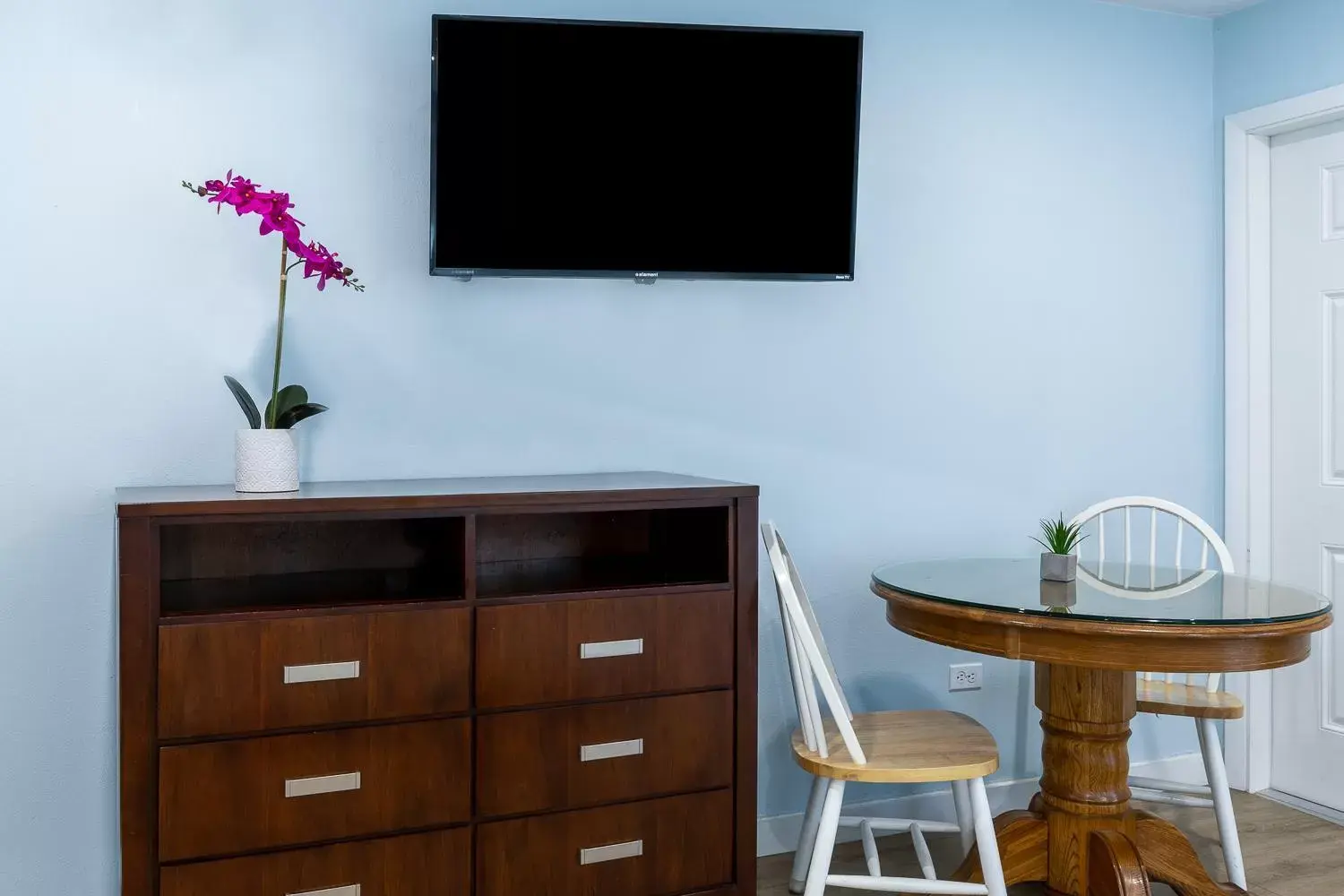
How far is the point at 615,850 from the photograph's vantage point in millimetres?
2268

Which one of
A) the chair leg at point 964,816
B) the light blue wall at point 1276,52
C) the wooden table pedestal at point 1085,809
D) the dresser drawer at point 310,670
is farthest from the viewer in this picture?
the light blue wall at point 1276,52

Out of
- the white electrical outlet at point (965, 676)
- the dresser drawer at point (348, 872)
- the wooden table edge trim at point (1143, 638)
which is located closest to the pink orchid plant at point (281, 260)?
the dresser drawer at point (348, 872)

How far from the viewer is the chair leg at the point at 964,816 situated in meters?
2.55

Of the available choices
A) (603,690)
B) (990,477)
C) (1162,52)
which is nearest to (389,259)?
(603,690)

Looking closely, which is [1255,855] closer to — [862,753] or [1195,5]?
[862,753]

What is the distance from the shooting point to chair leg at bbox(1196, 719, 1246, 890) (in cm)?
265

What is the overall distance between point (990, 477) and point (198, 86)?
2170mm

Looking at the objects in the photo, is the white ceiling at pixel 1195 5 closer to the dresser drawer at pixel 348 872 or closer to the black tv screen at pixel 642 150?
the black tv screen at pixel 642 150

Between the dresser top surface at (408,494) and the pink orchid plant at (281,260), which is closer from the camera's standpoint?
the dresser top surface at (408,494)

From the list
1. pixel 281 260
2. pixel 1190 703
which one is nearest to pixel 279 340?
pixel 281 260

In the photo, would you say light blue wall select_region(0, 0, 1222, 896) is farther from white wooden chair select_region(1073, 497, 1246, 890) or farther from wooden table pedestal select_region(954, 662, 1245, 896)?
wooden table pedestal select_region(954, 662, 1245, 896)

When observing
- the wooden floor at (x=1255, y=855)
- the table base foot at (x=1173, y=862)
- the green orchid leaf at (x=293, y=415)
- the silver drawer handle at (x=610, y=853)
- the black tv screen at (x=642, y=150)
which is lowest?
the wooden floor at (x=1255, y=855)

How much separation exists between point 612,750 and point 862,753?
483mm

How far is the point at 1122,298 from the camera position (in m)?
3.35
